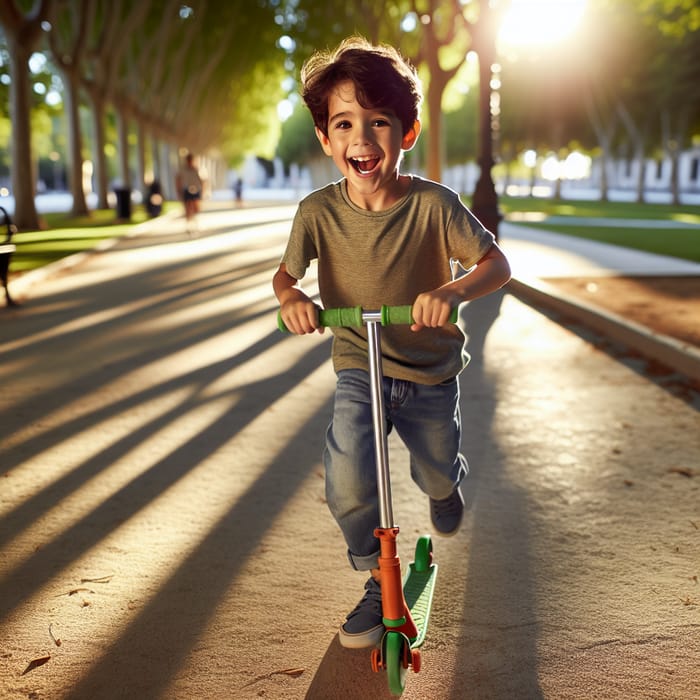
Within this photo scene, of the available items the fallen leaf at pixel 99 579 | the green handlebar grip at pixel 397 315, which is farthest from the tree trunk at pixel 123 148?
the green handlebar grip at pixel 397 315

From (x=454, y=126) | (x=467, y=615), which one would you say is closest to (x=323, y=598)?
(x=467, y=615)

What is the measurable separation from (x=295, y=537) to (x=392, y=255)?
1.48 m

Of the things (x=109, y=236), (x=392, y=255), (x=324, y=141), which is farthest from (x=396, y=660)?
(x=109, y=236)

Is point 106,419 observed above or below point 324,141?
below

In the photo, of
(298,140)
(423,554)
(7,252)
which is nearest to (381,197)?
(423,554)

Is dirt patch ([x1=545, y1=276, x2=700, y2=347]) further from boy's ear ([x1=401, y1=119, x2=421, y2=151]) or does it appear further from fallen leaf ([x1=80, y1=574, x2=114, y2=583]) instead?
fallen leaf ([x1=80, y1=574, x2=114, y2=583])

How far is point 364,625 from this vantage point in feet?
9.51

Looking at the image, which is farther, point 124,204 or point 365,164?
point 124,204

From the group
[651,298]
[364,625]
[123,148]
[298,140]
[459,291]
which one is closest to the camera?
[459,291]

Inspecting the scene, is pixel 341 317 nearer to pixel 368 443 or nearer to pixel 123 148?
pixel 368 443

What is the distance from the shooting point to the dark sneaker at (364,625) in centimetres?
287

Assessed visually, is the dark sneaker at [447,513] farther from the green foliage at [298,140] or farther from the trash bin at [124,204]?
the green foliage at [298,140]

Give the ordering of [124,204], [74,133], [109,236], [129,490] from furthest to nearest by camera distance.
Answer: [124,204] < [74,133] < [109,236] < [129,490]

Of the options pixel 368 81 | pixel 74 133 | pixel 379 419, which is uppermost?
pixel 74 133
